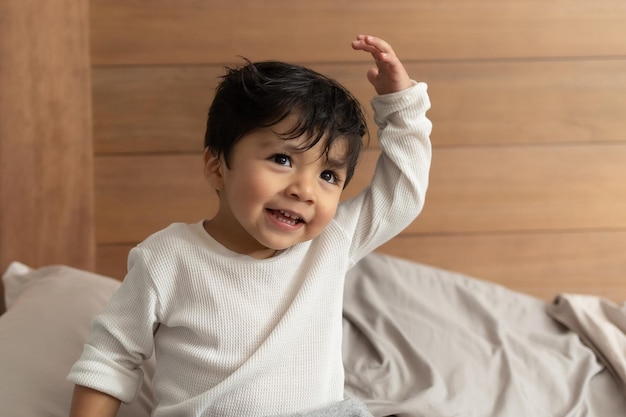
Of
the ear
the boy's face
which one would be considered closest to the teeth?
the boy's face

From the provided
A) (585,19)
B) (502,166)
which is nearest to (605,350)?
(502,166)

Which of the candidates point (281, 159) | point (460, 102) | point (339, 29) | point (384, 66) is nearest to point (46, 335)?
point (281, 159)

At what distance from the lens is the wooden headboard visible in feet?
5.17

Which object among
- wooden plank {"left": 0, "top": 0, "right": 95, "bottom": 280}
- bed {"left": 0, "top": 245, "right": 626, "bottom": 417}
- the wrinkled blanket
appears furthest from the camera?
wooden plank {"left": 0, "top": 0, "right": 95, "bottom": 280}

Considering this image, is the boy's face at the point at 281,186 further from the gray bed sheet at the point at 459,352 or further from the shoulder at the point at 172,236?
the gray bed sheet at the point at 459,352

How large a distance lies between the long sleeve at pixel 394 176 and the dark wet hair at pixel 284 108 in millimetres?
80

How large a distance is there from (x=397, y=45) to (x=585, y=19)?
399 millimetres

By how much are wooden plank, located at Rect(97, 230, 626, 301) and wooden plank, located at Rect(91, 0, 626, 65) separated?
15.2 inches

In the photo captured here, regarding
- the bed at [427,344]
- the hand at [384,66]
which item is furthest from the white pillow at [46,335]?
the hand at [384,66]

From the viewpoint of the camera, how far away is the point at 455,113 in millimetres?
1659

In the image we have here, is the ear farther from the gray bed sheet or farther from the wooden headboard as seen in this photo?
the wooden headboard

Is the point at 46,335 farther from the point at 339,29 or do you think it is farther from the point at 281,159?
the point at 339,29

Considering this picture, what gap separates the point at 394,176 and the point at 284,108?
22 cm

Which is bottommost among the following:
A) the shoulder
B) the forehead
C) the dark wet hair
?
the shoulder
